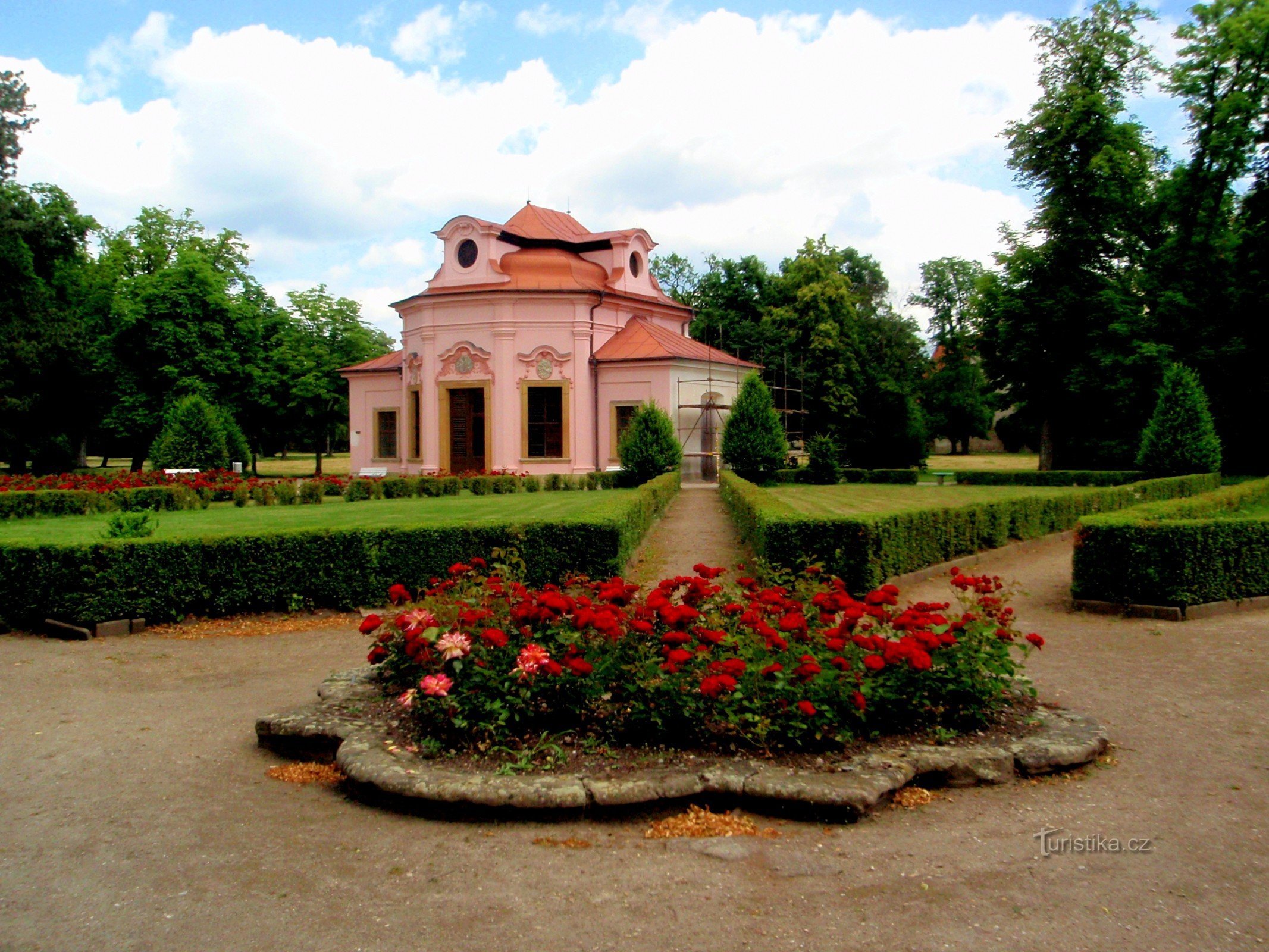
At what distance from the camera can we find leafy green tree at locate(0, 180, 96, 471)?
35.4 meters

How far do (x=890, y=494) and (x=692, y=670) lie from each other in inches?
862

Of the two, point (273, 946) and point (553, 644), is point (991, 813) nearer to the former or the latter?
point (553, 644)

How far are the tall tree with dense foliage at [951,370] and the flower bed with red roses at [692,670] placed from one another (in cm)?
4899

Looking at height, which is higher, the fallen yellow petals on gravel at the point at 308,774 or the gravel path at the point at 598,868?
the fallen yellow petals on gravel at the point at 308,774

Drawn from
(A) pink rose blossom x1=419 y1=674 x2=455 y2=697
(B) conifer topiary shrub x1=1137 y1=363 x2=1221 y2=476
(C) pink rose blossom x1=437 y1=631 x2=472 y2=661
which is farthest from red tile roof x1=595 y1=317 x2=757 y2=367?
(A) pink rose blossom x1=419 y1=674 x2=455 y2=697

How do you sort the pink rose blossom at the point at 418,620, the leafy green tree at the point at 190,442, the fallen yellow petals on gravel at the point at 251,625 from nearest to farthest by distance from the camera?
the pink rose blossom at the point at 418,620, the fallen yellow petals on gravel at the point at 251,625, the leafy green tree at the point at 190,442

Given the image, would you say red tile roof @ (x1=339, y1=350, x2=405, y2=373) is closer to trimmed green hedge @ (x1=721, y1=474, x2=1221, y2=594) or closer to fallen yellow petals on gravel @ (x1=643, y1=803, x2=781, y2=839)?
trimmed green hedge @ (x1=721, y1=474, x2=1221, y2=594)

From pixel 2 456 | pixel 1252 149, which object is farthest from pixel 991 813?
pixel 2 456

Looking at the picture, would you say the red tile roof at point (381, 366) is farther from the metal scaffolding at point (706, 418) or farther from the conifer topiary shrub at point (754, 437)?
the conifer topiary shrub at point (754, 437)

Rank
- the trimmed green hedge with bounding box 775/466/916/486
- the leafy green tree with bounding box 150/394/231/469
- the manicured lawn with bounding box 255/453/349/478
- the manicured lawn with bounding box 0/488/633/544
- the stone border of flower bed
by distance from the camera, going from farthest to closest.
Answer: the manicured lawn with bounding box 255/453/349/478
the trimmed green hedge with bounding box 775/466/916/486
the leafy green tree with bounding box 150/394/231/469
the manicured lawn with bounding box 0/488/633/544
the stone border of flower bed

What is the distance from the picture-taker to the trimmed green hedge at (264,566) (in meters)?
9.55

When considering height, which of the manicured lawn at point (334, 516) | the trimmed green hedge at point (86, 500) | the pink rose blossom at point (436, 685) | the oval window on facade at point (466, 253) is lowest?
the pink rose blossom at point (436, 685)

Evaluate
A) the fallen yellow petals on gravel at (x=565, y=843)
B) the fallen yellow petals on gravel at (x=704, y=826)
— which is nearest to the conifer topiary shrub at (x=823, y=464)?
the fallen yellow petals on gravel at (x=704, y=826)

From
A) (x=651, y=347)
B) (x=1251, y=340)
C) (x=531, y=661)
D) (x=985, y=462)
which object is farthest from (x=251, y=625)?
(x=985, y=462)
